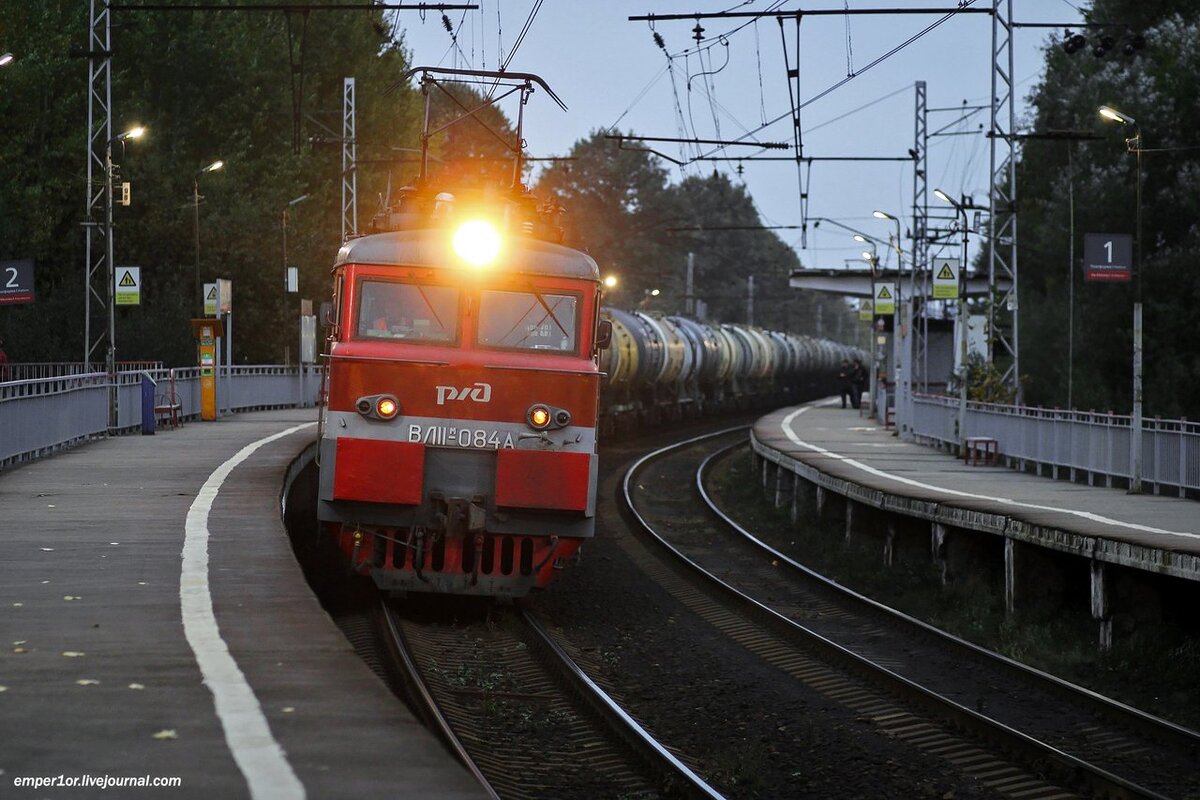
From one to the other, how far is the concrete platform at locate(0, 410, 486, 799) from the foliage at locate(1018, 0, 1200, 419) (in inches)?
1173

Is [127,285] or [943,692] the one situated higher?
[127,285]

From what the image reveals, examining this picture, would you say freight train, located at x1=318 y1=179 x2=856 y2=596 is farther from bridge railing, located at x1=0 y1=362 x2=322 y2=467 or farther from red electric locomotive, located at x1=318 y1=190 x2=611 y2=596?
bridge railing, located at x1=0 y1=362 x2=322 y2=467

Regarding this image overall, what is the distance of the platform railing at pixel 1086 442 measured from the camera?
2150 cm

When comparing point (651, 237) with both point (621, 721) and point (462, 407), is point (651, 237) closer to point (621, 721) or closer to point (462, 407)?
point (462, 407)

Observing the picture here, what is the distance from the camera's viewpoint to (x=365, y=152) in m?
64.3

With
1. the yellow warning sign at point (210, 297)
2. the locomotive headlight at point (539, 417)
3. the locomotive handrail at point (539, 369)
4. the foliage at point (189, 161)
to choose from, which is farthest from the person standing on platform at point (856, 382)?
the locomotive headlight at point (539, 417)

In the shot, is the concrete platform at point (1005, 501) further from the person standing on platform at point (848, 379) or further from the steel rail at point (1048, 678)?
the person standing on platform at point (848, 379)

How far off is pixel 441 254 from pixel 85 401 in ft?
40.6

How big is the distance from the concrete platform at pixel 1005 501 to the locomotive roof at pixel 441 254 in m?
5.15

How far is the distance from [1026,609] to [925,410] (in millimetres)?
19614

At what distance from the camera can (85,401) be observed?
25.0 m

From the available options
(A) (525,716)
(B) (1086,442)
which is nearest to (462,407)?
(A) (525,716)

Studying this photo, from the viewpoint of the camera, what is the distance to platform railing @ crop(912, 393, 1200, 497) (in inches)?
846

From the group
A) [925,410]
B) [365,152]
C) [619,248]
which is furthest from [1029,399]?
[619,248]
